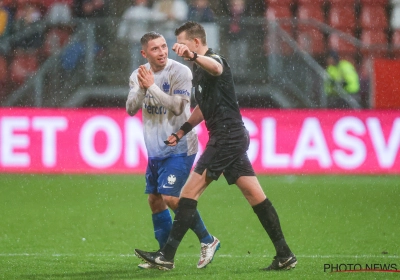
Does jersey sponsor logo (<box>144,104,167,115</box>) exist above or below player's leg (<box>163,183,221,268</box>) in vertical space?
above

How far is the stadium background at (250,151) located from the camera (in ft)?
21.5

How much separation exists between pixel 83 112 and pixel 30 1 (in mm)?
3300

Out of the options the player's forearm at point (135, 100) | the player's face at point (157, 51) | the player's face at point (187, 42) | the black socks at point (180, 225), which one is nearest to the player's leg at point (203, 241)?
the black socks at point (180, 225)

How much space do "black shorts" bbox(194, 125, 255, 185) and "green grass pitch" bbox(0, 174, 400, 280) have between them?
25.6 inches

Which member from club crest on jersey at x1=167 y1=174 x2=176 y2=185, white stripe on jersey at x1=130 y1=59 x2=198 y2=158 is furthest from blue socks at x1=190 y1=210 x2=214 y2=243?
white stripe on jersey at x1=130 y1=59 x2=198 y2=158

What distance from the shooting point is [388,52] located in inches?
494

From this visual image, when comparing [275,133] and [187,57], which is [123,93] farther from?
[187,57]

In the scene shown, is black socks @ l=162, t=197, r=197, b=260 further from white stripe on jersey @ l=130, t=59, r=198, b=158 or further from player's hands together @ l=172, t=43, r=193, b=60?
player's hands together @ l=172, t=43, r=193, b=60

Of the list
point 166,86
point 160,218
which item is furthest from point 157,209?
point 166,86

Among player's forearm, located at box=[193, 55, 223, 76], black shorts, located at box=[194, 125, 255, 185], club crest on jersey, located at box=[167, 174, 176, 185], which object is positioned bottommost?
club crest on jersey, located at box=[167, 174, 176, 185]

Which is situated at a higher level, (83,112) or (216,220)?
(83,112)

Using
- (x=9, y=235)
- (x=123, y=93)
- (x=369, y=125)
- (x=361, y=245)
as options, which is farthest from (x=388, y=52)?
(x=9, y=235)

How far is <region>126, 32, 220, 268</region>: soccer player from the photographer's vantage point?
18.3 ft

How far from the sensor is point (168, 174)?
5.62 metres
